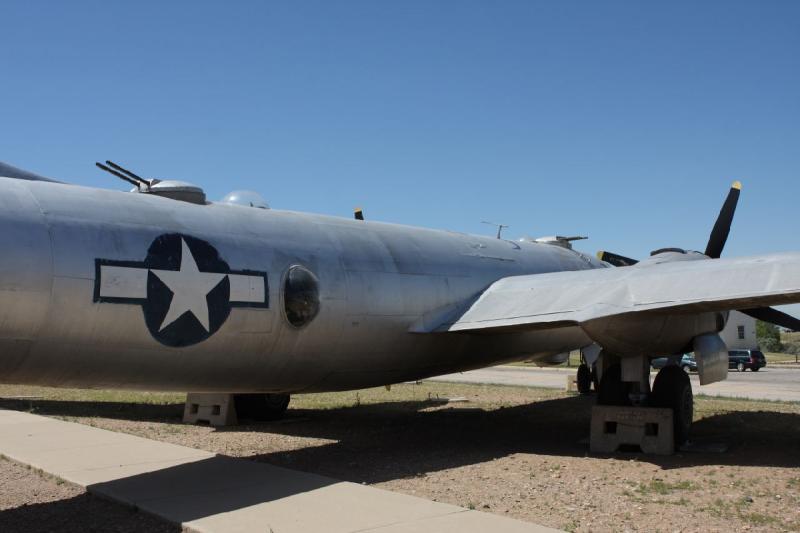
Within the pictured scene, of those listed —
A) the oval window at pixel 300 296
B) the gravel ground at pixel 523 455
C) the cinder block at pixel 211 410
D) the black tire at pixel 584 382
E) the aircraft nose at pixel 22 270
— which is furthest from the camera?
the black tire at pixel 584 382

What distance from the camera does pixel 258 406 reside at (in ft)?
51.0

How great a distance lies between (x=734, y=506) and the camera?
7965 mm

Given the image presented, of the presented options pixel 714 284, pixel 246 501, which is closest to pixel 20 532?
pixel 246 501

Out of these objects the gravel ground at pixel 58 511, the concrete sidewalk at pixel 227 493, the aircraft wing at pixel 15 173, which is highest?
the aircraft wing at pixel 15 173

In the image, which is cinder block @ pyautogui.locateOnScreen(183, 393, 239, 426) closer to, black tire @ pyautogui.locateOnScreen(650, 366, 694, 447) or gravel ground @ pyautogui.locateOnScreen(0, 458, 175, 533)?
gravel ground @ pyautogui.locateOnScreen(0, 458, 175, 533)

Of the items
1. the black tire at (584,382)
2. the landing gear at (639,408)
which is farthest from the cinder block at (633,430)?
the black tire at (584,382)

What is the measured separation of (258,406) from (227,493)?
7.31m

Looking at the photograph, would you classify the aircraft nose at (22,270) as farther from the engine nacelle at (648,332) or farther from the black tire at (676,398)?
the black tire at (676,398)

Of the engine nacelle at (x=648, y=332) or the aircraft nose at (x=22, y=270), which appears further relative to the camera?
the engine nacelle at (x=648, y=332)

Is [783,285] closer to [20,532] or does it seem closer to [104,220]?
[104,220]

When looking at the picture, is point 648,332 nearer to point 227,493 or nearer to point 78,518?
point 227,493

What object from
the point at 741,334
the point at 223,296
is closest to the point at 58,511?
the point at 223,296

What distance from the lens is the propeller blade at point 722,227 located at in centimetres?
1546

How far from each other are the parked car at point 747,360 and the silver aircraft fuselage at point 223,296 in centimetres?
3652
